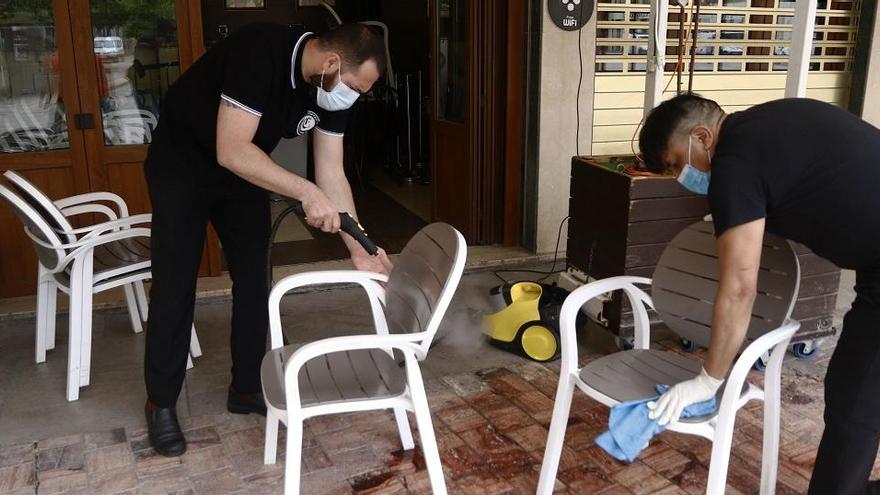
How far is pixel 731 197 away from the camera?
1.58m

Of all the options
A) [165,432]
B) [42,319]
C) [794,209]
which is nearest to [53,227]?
[42,319]

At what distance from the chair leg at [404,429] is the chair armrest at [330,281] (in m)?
0.32

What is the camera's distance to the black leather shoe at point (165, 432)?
2363 mm

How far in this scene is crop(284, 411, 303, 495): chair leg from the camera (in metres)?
1.76

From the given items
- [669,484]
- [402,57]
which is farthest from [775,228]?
[402,57]

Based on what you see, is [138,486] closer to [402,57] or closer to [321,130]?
[321,130]

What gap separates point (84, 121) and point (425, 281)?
8.40ft

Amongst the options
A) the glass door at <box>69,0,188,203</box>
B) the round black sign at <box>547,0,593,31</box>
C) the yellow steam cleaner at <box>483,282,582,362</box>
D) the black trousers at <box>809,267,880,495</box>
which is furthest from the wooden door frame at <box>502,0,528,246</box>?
the black trousers at <box>809,267,880,495</box>

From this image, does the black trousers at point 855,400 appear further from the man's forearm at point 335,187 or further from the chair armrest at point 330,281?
the man's forearm at point 335,187

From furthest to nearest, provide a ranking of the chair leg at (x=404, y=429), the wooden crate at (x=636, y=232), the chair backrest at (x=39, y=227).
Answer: the wooden crate at (x=636, y=232)
the chair backrest at (x=39, y=227)
the chair leg at (x=404, y=429)

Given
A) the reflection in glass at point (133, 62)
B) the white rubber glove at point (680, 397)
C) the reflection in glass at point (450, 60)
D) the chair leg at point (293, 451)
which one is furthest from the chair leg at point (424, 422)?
the reflection in glass at point (450, 60)

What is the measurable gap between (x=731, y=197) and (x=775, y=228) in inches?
10.7

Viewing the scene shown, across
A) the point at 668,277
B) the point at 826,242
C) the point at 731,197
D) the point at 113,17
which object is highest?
the point at 113,17

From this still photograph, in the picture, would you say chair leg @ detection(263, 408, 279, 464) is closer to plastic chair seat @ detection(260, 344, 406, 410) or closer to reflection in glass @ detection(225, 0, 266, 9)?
plastic chair seat @ detection(260, 344, 406, 410)
